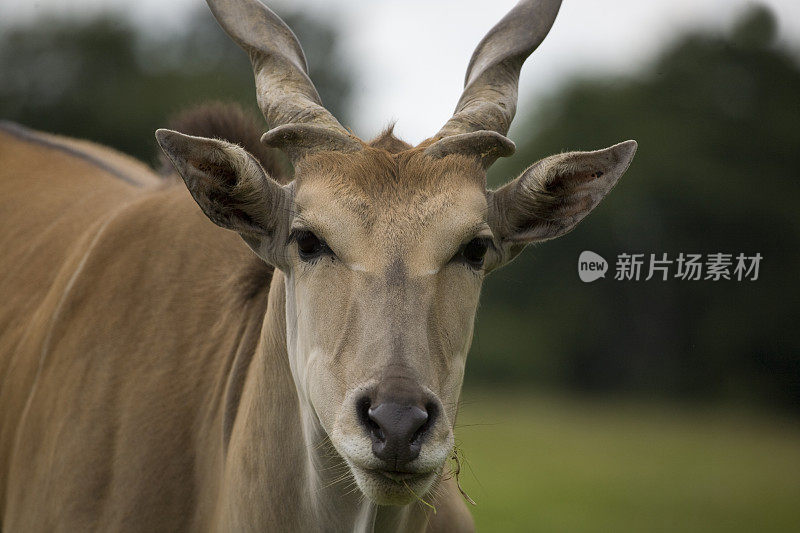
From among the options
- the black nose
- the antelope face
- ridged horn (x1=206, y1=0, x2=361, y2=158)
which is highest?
ridged horn (x1=206, y1=0, x2=361, y2=158)

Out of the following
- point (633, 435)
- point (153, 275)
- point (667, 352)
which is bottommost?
point (153, 275)

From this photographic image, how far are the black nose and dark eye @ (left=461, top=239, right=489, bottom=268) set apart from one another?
29.4 inches

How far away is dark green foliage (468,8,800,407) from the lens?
59.0ft

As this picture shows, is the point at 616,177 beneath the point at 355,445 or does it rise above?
above

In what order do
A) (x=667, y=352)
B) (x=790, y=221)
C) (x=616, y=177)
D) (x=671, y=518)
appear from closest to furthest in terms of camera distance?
(x=616, y=177)
(x=671, y=518)
(x=790, y=221)
(x=667, y=352)

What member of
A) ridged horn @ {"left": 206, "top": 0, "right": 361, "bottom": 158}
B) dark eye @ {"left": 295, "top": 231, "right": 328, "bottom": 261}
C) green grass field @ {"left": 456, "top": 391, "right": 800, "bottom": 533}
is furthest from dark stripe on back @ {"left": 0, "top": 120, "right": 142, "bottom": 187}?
green grass field @ {"left": 456, "top": 391, "right": 800, "bottom": 533}

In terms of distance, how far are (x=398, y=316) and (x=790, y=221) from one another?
1594 cm

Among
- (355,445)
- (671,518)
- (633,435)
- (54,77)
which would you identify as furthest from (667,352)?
(355,445)

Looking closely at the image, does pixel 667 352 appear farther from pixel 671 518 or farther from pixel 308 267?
pixel 308 267

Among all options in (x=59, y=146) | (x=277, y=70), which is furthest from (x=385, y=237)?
(x=59, y=146)

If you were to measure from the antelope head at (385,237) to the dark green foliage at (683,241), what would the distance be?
1243cm

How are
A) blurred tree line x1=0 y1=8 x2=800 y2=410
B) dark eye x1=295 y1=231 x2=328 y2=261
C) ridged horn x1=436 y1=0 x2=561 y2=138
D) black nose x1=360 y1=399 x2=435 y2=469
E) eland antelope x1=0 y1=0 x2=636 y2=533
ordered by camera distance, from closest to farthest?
black nose x1=360 y1=399 x2=435 y2=469 → eland antelope x1=0 y1=0 x2=636 y2=533 → dark eye x1=295 y1=231 x2=328 y2=261 → ridged horn x1=436 y1=0 x2=561 y2=138 → blurred tree line x1=0 y1=8 x2=800 y2=410

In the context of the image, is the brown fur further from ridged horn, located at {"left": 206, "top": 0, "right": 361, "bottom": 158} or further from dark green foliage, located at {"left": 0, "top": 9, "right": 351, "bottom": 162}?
dark green foliage, located at {"left": 0, "top": 9, "right": 351, "bottom": 162}

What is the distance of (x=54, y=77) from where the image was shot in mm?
29328
